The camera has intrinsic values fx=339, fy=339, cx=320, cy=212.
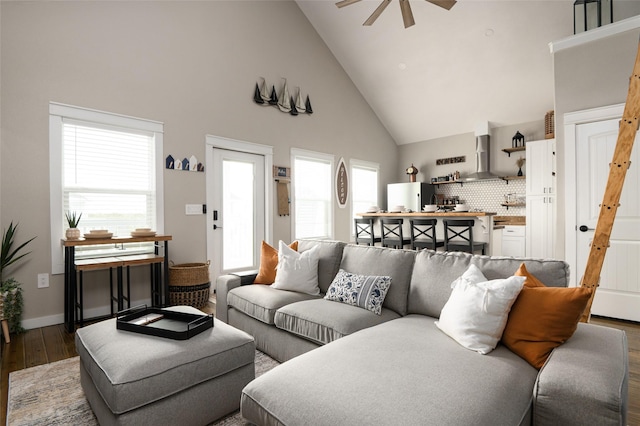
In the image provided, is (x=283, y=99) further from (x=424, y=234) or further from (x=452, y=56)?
(x=424, y=234)

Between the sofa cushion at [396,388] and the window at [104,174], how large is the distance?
3256 millimetres

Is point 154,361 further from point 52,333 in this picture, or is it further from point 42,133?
point 42,133

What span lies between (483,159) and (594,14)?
317 centimetres

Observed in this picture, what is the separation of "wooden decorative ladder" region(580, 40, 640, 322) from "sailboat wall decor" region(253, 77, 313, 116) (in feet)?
14.4

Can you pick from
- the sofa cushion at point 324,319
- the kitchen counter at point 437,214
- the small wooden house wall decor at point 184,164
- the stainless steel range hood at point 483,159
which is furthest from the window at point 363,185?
the sofa cushion at point 324,319

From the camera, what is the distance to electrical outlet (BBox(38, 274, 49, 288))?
11.1 ft

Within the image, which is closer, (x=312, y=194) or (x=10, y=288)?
(x=10, y=288)

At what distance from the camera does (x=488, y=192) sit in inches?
269

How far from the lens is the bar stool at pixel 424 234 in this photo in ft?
15.9

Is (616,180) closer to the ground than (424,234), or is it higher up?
higher up

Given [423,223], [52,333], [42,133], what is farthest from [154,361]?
[423,223]

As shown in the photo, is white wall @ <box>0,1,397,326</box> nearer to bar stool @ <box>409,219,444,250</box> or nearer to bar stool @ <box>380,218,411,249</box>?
bar stool @ <box>380,218,411,249</box>

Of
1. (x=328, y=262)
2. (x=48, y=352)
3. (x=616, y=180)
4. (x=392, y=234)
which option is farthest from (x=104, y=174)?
(x=616, y=180)

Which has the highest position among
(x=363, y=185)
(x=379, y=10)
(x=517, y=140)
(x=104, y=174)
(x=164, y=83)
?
(x=379, y=10)
